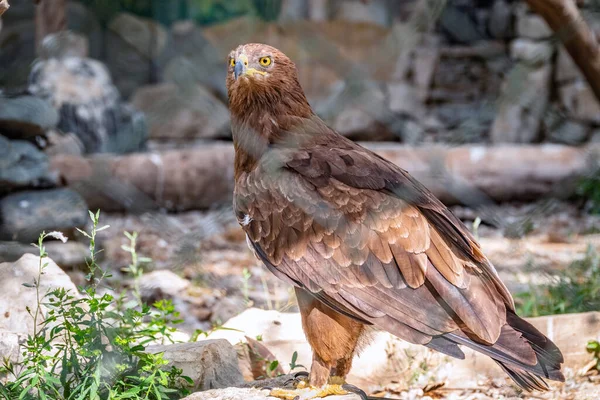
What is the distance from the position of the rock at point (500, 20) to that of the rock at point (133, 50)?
3.86 meters

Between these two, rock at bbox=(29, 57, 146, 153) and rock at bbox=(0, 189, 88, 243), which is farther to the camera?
rock at bbox=(29, 57, 146, 153)

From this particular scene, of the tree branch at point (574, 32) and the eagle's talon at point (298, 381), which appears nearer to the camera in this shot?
the eagle's talon at point (298, 381)

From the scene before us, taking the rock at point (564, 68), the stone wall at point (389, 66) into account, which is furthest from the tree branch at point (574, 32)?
the rock at point (564, 68)

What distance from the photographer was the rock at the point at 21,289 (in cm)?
220

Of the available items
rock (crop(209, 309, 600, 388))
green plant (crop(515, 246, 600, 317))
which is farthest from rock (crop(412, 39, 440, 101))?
rock (crop(209, 309, 600, 388))

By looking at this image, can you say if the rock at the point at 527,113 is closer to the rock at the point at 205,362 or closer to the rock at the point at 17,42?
the rock at the point at 17,42

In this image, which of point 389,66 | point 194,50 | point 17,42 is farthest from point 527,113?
point 17,42

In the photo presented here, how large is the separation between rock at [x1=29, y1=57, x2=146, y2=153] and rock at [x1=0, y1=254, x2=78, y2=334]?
405cm

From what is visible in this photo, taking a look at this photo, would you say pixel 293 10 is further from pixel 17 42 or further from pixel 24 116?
pixel 24 116

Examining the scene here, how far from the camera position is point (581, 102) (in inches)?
289

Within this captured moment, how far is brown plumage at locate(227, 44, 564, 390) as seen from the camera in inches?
73.5

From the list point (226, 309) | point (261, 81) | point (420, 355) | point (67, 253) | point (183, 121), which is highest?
point (261, 81)

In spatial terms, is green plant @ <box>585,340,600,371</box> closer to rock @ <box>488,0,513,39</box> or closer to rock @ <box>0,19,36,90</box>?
rock @ <box>0,19,36,90</box>

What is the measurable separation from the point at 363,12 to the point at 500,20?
2.13 meters
